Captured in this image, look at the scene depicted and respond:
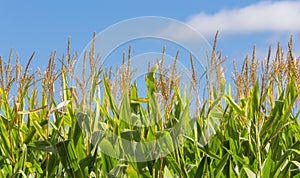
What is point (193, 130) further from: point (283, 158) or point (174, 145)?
point (283, 158)

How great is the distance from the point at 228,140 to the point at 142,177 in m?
0.53

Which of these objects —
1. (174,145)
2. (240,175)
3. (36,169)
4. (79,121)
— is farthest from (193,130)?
(36,169)

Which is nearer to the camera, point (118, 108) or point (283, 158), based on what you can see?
point (283, 158)

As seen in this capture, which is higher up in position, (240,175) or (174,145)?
(174,145)

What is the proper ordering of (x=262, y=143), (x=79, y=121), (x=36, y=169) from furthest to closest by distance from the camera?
(x=36, y=169) < (x=262, y=143) < (x=79, y=121)

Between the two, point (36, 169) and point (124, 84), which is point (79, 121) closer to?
point (124, 84)

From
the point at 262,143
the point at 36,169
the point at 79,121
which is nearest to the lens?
the point at 79,121

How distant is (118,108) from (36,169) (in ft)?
1.77

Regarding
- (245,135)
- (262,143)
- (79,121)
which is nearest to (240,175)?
(262,143)

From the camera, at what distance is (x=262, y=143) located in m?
2.40

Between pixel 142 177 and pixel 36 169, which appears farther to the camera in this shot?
pixel 36 169

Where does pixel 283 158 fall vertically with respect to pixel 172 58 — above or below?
below

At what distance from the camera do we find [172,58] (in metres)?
2.50

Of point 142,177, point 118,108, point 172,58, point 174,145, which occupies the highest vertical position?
point 172,58
